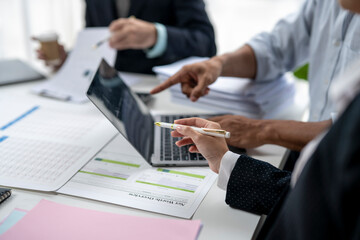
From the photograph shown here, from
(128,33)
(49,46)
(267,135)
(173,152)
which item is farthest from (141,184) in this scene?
(49,46)

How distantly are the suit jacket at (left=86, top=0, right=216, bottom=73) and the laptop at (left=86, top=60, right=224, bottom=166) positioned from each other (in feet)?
1.87

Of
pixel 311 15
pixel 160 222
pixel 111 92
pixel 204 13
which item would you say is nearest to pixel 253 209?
pixel 160 222

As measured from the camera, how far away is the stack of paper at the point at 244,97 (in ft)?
3.82

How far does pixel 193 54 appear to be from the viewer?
5.33 feet

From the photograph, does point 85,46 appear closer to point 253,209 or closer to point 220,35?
point 253,209

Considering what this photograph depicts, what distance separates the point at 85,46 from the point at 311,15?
85cm

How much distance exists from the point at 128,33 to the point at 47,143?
0.58 meters

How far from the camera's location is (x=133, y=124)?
0.92 m

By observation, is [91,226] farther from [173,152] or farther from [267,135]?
[267,135]

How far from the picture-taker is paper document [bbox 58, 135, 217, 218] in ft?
2.38

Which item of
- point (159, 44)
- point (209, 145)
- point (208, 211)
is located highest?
point (159, 44)

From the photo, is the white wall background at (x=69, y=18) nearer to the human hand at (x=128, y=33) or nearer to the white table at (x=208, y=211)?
the human hand at (x=128, y=33)

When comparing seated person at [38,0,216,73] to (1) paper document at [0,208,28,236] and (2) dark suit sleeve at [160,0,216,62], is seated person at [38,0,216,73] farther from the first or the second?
(1) paper document at [0,208,28,236]

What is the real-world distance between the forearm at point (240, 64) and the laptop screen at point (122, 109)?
33 cm
